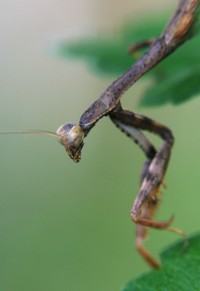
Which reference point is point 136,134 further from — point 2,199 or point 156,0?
point 156,0

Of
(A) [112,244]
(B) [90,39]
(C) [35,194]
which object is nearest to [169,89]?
(B) [90,39]

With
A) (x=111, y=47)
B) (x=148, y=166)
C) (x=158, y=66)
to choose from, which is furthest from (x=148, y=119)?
(x=111, y=47)

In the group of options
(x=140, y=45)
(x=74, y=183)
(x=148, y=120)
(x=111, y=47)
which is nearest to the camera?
(x=148, y=120)

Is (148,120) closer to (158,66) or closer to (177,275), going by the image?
(158,66)

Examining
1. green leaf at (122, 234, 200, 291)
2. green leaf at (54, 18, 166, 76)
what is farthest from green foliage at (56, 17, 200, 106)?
green leaf at (122, 234, 200, 291)

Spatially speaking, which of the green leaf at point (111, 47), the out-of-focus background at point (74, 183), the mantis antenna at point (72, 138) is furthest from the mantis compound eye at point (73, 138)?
the out-of-focus background at point (74, 183)

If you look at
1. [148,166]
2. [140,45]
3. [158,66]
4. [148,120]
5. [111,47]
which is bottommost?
[148,166]

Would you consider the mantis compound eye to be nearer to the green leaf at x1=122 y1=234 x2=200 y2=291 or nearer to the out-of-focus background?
the green leaf at x1=122 y1=234 x2=200 y2=291

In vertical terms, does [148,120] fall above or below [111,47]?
below
